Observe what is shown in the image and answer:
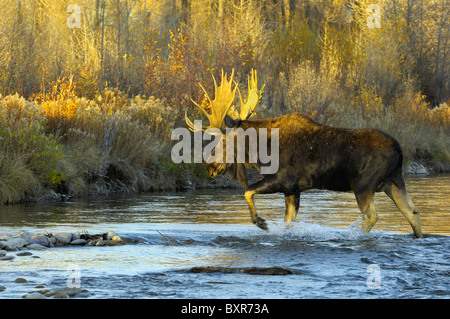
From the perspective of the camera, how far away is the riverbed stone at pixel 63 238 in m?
11.2

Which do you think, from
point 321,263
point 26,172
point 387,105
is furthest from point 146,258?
point 387,105

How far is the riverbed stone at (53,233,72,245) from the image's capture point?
1120 centimetres

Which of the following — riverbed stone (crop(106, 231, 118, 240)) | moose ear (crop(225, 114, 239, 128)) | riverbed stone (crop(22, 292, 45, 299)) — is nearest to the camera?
riverbed stone (crop(22, 292, 45, 299))

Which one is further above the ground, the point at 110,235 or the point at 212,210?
the point at 110,235

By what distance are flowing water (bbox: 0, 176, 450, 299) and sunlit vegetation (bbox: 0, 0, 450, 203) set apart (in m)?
2.17

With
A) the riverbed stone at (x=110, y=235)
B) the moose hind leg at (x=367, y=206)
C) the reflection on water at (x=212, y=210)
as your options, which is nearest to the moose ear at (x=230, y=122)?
the reflection on water at (x=212, y=210)

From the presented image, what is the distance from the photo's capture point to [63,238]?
11.2 m

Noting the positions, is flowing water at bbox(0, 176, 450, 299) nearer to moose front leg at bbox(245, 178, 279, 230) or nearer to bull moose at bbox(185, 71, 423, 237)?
moose front leg at bbox(245, 178, 279, 230)

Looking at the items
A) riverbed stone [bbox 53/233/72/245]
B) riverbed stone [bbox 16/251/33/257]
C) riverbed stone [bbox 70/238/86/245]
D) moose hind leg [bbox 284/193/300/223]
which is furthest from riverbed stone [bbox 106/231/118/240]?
moose hind leg [bbox 284/193/300/223]

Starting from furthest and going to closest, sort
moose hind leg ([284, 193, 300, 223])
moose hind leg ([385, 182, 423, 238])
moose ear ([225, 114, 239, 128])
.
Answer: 1. moose ear ([225, 114, 239, 128])
2. moose hind leg ([284, 193, 300, 223])
3. moose hind leg ([385, 182, 423, 238])

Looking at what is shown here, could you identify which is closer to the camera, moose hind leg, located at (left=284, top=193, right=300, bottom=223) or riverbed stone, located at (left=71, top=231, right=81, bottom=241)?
riverbed stone, located at (left=71, top=231, right=81, bottom=241)

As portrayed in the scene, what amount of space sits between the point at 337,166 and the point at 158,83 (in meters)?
14.5

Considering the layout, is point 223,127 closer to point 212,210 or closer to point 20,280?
point 212,210

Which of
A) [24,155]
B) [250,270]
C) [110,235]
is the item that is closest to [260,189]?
[110,235]
